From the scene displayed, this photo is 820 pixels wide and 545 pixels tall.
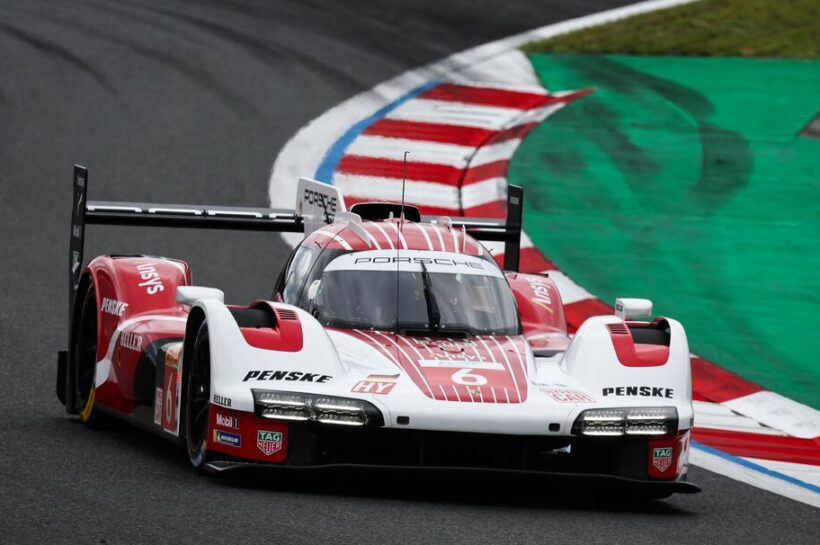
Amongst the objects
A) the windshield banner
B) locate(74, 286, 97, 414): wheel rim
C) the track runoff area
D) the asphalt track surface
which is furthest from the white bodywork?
locate(74, 286, 97, 414): wheel rim

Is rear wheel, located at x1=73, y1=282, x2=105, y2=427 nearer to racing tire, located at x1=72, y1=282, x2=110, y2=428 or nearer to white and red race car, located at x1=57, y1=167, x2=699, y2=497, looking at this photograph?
racing tire, located at x1=72, y1=282, x2=110, y2=428

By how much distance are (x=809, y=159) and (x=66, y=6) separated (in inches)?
402

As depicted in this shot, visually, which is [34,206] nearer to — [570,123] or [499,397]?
[570,123]

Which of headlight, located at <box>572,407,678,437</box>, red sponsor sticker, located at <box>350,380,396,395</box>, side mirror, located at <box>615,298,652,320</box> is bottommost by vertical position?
headlight, located at <box>572,407,678,437</box>

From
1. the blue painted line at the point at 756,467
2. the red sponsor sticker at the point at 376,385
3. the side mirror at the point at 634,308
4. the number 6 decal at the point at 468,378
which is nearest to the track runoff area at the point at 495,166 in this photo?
the blue painted line at the point at 756,467

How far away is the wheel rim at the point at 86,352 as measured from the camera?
33.2ft

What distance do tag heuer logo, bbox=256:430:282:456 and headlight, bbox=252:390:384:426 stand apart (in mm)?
84

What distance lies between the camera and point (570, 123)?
18.7 meters

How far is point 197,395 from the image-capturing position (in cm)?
818

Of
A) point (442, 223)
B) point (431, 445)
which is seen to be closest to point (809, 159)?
point (442, 223)

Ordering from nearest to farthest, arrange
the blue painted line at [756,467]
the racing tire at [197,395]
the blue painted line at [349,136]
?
the racing tire at [197,395] → the blue painted line at [756,467] → the blue painted line at [349,136]

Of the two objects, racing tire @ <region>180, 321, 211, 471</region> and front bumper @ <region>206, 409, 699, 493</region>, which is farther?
racing tire @ <region>180, 321, 211, 471</region>

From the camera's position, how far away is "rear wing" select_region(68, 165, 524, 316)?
1056 centimetres

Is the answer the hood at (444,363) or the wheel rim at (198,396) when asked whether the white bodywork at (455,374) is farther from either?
the wheel rim at (198,396)
